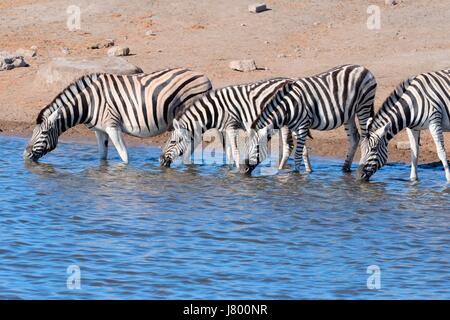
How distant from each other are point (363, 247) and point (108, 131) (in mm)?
6200

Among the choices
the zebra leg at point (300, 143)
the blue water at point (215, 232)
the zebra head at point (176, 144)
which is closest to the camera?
the blue water at point (215, 232)

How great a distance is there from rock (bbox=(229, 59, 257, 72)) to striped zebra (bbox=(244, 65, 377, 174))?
545 centimetres

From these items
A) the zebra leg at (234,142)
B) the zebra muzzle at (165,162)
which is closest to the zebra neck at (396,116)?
the zebra leg at (234,142)

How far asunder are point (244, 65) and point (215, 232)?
10.2 meters

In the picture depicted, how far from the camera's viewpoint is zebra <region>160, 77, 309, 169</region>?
1780cm

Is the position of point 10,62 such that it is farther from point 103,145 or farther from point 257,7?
point 103,145

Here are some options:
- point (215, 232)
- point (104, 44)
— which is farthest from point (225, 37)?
point (215, 232)

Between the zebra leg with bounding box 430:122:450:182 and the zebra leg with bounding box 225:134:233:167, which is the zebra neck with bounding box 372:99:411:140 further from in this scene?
the zebra leg with bounding box 225:134:233:167

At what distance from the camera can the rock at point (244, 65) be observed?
77.7ft

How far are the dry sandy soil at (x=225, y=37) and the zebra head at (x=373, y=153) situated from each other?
14.0ft

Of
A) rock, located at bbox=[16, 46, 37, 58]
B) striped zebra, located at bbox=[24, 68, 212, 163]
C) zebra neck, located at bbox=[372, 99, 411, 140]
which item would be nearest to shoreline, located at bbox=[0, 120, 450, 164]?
zebra neck, located at bbox=[372, 99, 411, 140]

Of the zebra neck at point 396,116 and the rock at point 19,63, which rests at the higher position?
the rock at point 19,63

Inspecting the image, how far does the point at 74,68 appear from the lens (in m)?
22.8

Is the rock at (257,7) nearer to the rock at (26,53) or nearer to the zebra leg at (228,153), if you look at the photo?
the rock at (26,53)
